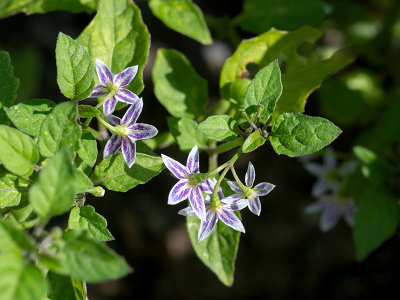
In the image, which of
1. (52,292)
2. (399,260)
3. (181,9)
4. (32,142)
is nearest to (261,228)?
(399,260)

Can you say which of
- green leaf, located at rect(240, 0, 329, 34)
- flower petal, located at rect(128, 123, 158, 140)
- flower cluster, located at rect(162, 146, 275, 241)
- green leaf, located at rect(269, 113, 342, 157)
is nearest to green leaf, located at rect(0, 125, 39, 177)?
flower petal, located at rect(128, 123, 158, 140)

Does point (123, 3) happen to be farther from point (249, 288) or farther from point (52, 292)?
point (249, 288)

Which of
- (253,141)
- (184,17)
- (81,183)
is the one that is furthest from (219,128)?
(184,17)

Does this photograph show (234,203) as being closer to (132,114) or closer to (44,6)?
(132,114)

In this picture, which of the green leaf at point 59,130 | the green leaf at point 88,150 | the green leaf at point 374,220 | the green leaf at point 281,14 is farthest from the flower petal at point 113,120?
the green leaf at point 374,220

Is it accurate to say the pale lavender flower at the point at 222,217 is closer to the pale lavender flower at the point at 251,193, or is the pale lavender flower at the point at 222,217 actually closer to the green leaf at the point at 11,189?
the pale lavender flower at the point at 251,193

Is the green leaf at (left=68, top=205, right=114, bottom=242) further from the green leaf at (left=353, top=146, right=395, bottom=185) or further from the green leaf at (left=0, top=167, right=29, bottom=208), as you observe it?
the green leaf at (left=353, top=146, right=395, bottom=185)

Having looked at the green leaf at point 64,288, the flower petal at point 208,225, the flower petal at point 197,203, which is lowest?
the green leaf at point 64,288
